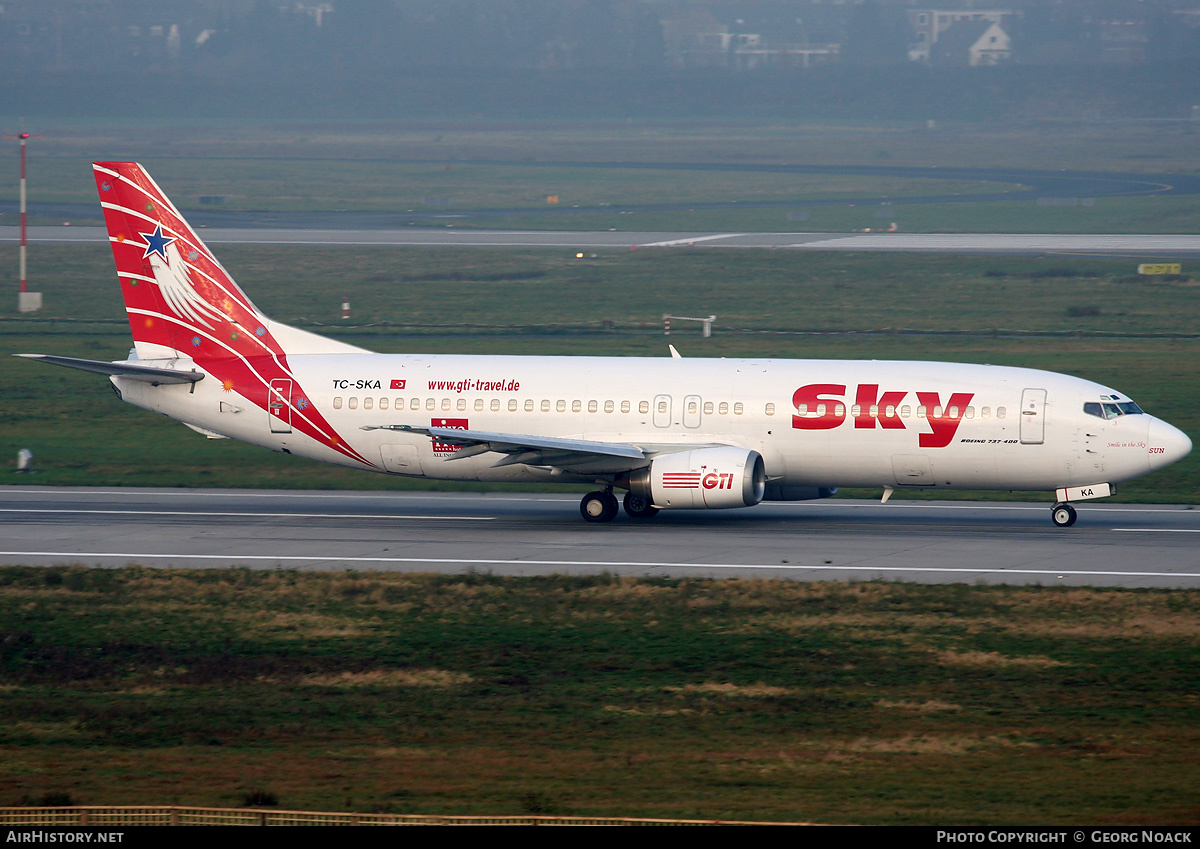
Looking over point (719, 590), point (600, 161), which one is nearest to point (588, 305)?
point (719, 590)

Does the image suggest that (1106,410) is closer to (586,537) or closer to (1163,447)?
(1163,447)

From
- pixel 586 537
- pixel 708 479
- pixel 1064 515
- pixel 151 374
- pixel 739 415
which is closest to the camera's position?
pixel 708 479

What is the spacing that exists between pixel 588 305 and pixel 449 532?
4332 cm

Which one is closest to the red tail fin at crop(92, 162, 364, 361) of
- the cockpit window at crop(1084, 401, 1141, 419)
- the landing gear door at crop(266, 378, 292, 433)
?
the landing gear door at crop(266, 378, 292, 433)

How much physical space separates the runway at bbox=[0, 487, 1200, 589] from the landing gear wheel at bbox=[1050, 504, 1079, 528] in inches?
12.3

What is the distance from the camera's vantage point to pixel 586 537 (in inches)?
1398

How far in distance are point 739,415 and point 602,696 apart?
15.5 metres

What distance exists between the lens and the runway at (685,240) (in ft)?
321

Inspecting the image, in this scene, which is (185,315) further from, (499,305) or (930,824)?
(499,305)

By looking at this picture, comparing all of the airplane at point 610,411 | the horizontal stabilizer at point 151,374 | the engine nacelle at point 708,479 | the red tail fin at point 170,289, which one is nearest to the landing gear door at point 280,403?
the airplane at point 610,411

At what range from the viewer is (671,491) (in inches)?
1396

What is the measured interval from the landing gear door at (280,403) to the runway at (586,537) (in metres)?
2.59

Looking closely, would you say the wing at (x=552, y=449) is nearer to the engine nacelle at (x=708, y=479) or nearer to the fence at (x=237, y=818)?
the engine nacelle at (x=708, y=479)

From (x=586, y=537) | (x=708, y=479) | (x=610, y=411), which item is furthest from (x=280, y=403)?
(x=708, y=479)
